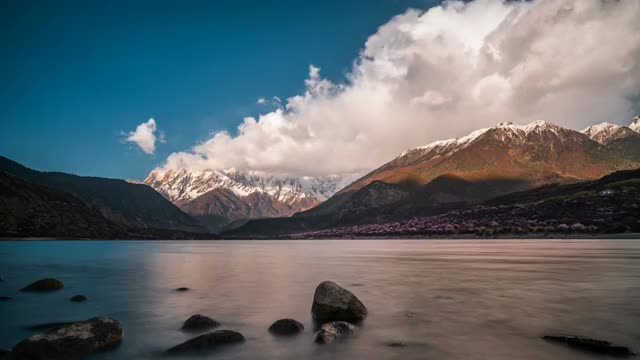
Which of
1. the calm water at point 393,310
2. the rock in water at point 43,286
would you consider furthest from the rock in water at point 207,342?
the rock in water at point 43,286

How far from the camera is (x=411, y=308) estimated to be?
25547mm

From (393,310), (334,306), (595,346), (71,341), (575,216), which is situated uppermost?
(575,216)

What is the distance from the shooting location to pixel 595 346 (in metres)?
15.4

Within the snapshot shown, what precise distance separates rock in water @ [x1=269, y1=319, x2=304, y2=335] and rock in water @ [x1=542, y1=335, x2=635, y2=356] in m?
11.2

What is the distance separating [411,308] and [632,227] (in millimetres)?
129743

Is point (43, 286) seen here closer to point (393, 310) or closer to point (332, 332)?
point (332, 332)

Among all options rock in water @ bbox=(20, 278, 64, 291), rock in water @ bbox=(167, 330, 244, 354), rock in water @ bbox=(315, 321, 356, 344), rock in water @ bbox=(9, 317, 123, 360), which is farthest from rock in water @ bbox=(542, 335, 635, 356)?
rock in water @ bbox=(20, 278, 64, 291)

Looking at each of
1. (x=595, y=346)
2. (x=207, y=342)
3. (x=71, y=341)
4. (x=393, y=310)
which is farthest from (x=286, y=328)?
(x=595, y=346)

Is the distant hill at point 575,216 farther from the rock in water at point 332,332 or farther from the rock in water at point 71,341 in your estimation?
the rock in water at point 71,341

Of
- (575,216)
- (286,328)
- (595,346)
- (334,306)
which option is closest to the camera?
(595,346)

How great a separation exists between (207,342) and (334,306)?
7289 mm

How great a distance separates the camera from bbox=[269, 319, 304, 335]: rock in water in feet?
64.3

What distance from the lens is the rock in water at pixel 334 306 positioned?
2177 cm

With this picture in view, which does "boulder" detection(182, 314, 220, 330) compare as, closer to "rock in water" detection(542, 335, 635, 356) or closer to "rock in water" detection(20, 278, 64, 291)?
"rock in water" detection(542, 335, 635, 356)
